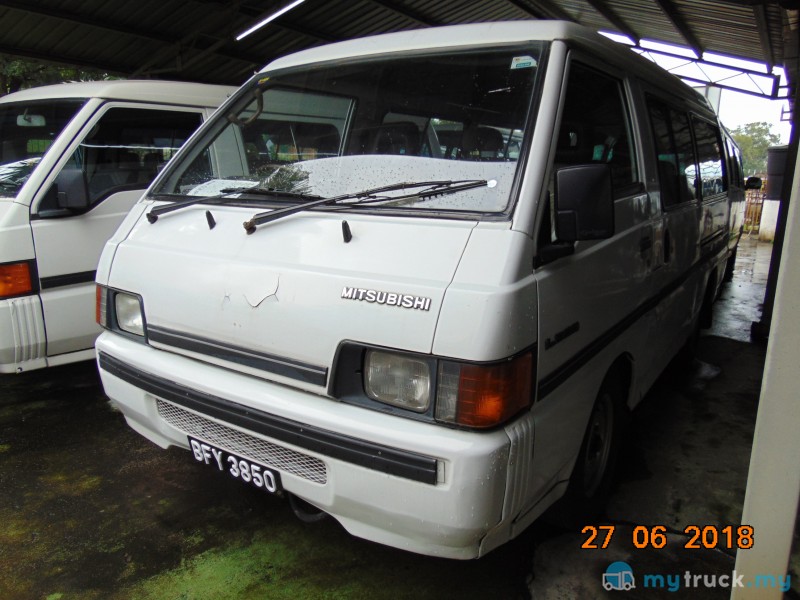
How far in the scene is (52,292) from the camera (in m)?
3.58

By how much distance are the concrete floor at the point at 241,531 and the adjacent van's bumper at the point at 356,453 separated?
0.54 meters

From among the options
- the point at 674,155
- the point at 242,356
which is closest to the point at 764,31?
the point at 674,155

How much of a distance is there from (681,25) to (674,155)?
28.1 feet

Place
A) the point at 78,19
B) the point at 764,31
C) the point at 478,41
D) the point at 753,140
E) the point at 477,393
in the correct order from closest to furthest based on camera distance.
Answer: the point at 477,393
the point at 478,41
the point at 78,19
the point at 764,31
the point at 753,140

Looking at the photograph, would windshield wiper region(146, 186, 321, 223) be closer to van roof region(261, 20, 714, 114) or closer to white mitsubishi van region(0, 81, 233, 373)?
van roof region(261, 20, 714, 114)

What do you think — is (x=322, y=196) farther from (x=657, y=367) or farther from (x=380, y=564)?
(x=657, y=367)

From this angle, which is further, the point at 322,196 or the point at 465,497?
the point at 322,196

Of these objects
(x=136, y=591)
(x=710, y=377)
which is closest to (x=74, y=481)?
(x=136, y=591)

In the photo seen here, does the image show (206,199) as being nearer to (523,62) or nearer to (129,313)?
(129,313)

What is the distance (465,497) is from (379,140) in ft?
4.86

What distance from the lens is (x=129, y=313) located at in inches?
97.7

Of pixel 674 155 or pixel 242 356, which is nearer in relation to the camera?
pixel 242 356

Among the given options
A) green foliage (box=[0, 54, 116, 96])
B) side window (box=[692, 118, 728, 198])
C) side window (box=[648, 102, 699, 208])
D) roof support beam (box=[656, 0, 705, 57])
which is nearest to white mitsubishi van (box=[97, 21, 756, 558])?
side window (box=[648, 102, 699, 208])

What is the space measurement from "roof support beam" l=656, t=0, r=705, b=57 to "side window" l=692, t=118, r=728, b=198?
16.6 ft
